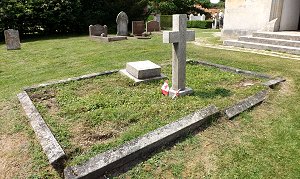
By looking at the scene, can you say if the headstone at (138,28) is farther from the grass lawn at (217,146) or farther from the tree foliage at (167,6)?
the tree foliage at (167,6)

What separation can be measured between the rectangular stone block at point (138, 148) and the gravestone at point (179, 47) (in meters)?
1.03

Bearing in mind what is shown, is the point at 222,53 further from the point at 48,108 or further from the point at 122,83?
the point at 48,108

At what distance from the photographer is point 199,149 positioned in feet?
12.1

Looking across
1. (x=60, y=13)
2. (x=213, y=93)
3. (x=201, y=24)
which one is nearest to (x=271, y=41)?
(x=213, y=93)

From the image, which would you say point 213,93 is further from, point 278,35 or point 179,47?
point 278,35

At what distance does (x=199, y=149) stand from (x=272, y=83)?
334cm

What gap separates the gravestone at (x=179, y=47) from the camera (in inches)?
193

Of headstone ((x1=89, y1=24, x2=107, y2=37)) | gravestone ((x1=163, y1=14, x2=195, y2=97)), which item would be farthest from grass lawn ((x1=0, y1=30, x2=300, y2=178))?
headstone ((x1=89, y1=24, x2=107, y2=37))

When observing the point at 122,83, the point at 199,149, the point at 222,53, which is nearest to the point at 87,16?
the point at 222,53

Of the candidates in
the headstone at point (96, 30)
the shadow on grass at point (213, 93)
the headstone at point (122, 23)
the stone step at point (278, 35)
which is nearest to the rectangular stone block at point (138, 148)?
the shadow on grass at point (213, 93)

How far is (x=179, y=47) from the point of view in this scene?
505 centimetres

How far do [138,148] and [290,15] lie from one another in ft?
41.7

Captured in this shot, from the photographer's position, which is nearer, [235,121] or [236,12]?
[235,121]

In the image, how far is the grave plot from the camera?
12.5ft
